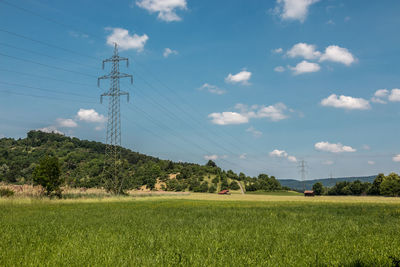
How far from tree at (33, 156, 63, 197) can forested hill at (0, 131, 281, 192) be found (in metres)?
36.3

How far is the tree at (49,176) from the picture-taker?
140ft

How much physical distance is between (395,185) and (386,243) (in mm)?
116555

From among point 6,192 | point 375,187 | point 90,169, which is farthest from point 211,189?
point 6,192

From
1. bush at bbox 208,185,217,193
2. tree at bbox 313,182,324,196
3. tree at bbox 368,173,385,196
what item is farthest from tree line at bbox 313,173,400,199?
bush at bbox 208,185,217,193

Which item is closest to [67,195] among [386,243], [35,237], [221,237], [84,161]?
[35,237]

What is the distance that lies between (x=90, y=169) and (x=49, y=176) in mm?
59765

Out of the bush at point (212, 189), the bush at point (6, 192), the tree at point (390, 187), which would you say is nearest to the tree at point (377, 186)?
the tree at point (390, 187)

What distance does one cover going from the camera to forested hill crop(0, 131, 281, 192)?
9538 cm

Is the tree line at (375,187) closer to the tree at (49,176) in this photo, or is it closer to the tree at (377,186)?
the tree at (377,186)

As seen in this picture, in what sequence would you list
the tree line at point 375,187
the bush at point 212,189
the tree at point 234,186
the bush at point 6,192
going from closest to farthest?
1. the bush at point 6,192
2. the tree line at point 375,187
3. the bush at point 212,189
4. the tree at point 234,186

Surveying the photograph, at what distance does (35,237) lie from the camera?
10586mm

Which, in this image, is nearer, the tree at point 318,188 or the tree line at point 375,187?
the tree line at point 375,187

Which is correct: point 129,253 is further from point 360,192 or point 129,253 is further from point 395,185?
point 360,192

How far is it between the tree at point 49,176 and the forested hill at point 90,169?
119ft
